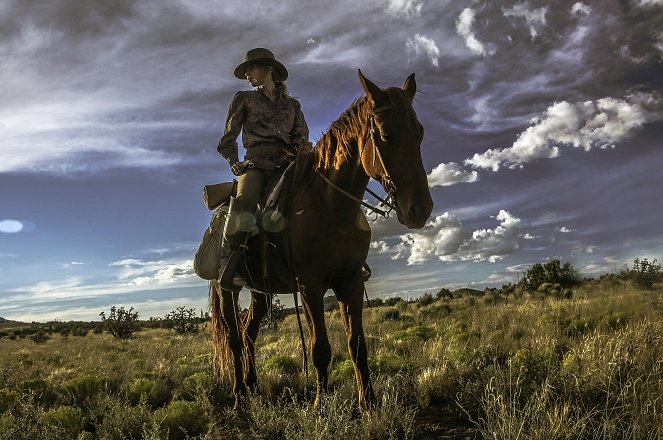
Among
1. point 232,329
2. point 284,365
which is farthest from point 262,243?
point 284,365

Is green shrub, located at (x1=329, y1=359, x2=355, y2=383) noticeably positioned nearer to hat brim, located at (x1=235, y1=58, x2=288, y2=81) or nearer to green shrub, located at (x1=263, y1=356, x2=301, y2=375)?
green shrub, located at (x1=263, y1=356, x2=301, y2=375)

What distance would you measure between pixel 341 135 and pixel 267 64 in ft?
7.27

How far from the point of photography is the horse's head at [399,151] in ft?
12.9

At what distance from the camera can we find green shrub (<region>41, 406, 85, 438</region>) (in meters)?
5.96

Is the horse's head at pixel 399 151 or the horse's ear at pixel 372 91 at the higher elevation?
the horse's ear at pixel 372 91

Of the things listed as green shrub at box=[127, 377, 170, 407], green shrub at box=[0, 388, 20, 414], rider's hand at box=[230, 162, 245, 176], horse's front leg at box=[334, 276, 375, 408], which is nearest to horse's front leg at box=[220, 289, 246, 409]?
green shrub at box=[127, 377, 170, 407]

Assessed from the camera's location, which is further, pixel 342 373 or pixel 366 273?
pixel 342 373

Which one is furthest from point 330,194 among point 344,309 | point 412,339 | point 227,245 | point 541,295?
point 541,295

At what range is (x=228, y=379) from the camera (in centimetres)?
753

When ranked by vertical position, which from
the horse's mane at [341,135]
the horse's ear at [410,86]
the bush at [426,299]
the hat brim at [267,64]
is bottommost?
the bush at [426,299]

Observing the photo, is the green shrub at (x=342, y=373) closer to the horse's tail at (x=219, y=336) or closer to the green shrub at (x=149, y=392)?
the horse's tail at (x=219, y=336)

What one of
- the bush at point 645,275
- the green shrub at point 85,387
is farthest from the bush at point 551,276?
the green shrub at point 85,387

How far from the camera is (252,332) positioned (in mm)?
6992

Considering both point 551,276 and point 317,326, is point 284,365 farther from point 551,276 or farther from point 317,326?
point 551,276
